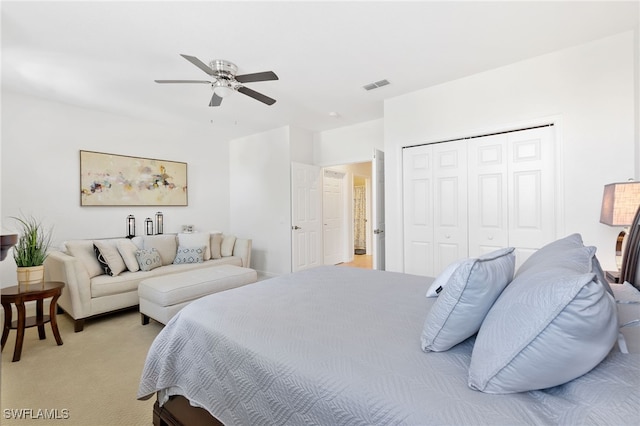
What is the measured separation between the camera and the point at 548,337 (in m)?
0.72

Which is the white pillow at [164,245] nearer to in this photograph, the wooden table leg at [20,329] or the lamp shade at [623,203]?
the wooden table leg at [20,329]

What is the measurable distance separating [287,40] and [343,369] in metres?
2.54

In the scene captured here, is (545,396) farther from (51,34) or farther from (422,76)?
(51,34)

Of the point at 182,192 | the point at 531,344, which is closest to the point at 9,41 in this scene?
the point at 182,192

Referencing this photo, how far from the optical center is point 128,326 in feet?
10.0

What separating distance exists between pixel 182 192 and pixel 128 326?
2.66 meters

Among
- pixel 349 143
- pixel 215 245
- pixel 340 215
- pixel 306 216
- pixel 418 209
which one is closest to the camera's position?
pixel 418 209

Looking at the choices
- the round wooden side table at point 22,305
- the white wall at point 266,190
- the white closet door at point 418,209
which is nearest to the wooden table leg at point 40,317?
the round wooden side table at point 22,305

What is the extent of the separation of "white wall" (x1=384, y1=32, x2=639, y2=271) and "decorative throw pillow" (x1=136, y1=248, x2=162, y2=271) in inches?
158

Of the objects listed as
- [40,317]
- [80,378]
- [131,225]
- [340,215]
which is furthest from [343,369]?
[340,215]

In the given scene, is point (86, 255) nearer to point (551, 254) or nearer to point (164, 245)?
point (164, 245)

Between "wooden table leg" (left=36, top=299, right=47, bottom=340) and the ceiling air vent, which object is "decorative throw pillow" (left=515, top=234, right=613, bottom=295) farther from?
"wooden table leg" (left=36, top=299, right=47, bottom=340)

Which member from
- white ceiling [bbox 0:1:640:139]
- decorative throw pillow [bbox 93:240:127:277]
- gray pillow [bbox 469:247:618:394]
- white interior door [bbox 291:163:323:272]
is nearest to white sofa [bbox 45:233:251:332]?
decorative throw pillow [bbox 93:240:127:277]

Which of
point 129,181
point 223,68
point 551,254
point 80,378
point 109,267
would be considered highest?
point 223,68
